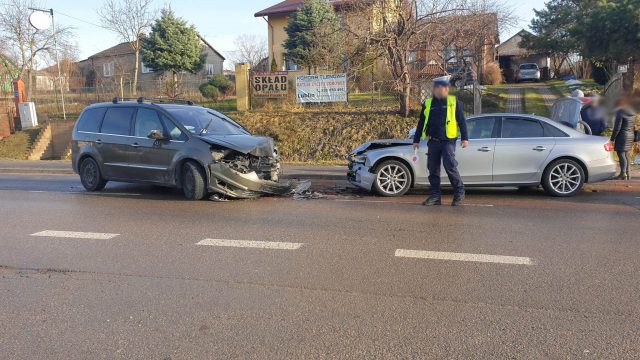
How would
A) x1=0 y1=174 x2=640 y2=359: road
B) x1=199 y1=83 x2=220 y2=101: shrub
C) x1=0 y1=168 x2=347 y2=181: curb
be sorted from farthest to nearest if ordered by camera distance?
x1=199 y1=83 x2=220 y2=101: shrub → x1=0 y1=168 x2=347 y2=181: curb → x1=0 y1=174 x2=640 y2=359: road

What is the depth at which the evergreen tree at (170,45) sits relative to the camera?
27791 millimetres

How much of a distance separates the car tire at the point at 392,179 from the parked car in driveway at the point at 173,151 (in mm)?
1649

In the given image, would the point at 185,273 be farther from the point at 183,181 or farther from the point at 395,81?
the point at 395,81

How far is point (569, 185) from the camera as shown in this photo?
8797mm

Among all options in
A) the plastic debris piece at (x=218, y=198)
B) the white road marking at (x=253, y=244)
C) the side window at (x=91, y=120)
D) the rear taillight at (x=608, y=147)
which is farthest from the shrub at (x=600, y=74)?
the white road marking at (x=253, y=244)

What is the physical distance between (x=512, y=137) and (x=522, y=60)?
39.3 m

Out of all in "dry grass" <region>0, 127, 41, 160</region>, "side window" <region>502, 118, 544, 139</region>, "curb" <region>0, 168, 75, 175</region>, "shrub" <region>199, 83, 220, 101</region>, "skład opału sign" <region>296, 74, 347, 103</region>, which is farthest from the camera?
"shrub" <region>199, 83, 220, 101</region>

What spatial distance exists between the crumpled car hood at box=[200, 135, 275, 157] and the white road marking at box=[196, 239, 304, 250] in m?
2.60

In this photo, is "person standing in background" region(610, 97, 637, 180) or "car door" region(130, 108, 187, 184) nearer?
"car door" region(130, 108, 187, 184)

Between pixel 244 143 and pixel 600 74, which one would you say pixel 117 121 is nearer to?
pixel 244 143

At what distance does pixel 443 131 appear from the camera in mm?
7906

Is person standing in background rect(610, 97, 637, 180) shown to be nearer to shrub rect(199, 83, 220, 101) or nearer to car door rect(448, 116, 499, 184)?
car door rect(448, 116, 499, 184)

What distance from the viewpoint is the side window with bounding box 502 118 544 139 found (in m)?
8.95

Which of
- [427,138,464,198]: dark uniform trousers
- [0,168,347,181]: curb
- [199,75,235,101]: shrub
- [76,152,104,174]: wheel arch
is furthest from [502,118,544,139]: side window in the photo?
[199,75,235,101]: shrub
